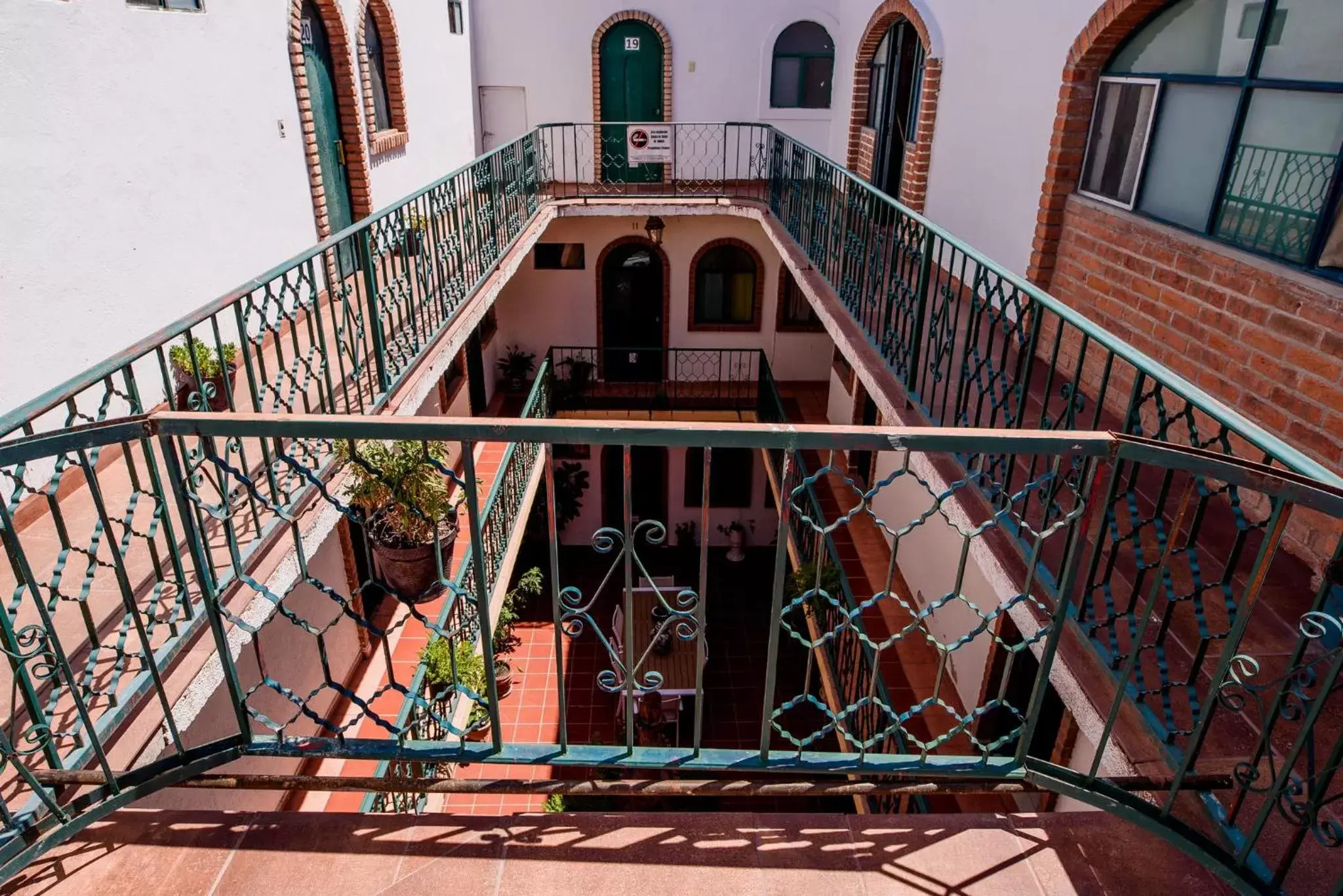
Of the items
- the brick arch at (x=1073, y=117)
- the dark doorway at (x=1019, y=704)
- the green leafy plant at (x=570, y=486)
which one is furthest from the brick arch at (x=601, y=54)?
the dark doorway at (x=1019, y=704)

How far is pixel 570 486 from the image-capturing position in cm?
1453

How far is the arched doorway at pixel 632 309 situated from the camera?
15133mm

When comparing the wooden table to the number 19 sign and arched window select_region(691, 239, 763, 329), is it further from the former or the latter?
the number 19 sign

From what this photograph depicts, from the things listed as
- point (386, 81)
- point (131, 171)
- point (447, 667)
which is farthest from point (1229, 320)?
point (386, 81)

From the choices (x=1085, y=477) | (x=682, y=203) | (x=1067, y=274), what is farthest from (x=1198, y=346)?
(x=682, y=203)

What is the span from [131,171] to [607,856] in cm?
521

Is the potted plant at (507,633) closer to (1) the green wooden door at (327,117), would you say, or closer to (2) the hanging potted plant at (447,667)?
(2) the hanging potted plant at (447,667)

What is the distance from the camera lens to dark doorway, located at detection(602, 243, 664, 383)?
15.2 m

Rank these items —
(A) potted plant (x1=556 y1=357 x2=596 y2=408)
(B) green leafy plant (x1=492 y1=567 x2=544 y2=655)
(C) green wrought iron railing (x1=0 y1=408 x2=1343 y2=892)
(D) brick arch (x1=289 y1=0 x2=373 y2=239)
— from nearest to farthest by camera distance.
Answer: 1. (C) green wrought iron railing (x1=0 y1=408 x2=1343 y2=892)
2. (D) brick arch (x1=289 y1=0 x2=373 y2=239)
3. (B) green leafy plant (x1=492 y1=567 x2=544 y2=655)
4. (A) potted plant (x1=556 y1=357 x2=596 y2=408)

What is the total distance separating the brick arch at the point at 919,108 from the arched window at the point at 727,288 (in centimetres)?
372

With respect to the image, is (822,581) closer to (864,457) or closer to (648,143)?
(864,457)

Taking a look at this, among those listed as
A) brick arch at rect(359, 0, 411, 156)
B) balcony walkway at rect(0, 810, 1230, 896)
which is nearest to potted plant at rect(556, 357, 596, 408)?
brick arch at rect(359, 0, 411, 156)

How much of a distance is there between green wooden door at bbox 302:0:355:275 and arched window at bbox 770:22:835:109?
8394 mm

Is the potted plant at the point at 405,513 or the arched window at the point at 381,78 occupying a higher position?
the arched window at the point at 381,78
